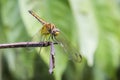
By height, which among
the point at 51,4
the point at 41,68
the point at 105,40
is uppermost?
the point at 51,4

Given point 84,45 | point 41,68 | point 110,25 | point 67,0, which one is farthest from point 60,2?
point 41,68

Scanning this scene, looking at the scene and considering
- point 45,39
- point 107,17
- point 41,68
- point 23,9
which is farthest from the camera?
point 41,68

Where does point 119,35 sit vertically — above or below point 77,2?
Answer: below

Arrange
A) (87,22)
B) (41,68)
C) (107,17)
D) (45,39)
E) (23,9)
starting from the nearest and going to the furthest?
(45,39)
(23,9)
(87,22)
(107,17)
(41,68)

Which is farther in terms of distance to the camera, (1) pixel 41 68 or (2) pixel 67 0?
(1) pixel 41 68

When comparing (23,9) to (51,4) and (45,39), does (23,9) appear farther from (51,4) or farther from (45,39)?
(45,39)

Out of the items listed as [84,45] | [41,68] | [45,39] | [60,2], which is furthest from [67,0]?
[45,39]

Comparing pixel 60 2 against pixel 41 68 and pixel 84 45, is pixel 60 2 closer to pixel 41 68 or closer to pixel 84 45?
pixel 84 45
